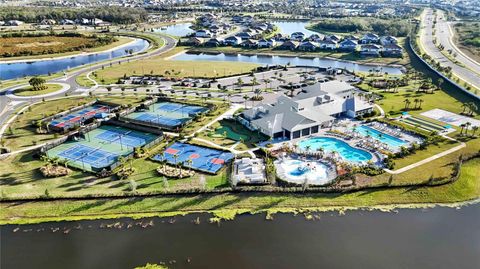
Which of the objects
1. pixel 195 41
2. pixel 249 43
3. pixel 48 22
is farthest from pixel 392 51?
pixel 48 22

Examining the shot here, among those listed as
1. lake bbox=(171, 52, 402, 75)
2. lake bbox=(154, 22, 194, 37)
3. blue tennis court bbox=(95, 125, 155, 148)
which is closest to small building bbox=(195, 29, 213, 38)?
lake bbox=(154, 22, 194, 37)

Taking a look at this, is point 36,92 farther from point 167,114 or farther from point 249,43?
point 249,43

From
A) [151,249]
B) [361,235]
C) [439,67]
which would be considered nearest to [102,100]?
[151,249]

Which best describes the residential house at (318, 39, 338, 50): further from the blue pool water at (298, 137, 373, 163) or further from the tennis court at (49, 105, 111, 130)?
the tennis court at (49, 105, 111, 130)

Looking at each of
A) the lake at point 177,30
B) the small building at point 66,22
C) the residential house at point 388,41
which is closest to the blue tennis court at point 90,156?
the residential house at point 388,41

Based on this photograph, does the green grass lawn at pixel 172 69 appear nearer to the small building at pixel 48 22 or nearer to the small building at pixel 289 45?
the small building at pixel 289 45

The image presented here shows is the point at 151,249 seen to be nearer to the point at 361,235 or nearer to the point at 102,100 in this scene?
the point at 361,235
